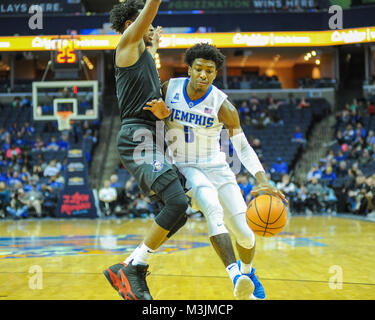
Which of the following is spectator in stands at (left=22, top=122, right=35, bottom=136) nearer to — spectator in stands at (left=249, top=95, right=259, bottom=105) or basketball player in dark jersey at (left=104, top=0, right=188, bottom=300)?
spectator in stands at (left=249, top=95, right=259, bottom=105)

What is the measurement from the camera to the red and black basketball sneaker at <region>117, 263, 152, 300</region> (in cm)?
357

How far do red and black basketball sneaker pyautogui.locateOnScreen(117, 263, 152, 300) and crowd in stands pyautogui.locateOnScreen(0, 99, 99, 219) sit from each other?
11.1 meters

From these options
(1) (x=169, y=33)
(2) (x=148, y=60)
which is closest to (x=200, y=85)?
(2) (x=148, y=60)

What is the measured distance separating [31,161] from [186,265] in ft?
40.9

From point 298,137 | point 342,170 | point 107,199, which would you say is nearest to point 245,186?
point 342,170

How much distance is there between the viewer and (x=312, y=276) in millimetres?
4895

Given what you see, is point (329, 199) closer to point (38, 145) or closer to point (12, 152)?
point (38, 145)

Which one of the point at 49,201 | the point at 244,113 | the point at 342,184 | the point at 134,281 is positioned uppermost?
the point at 244,113

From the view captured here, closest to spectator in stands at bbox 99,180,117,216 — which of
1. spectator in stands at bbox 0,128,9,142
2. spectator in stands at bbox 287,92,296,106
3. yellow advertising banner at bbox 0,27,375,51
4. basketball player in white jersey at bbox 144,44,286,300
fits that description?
spectator in stands at bbox 0,128,9,142

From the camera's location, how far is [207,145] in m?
4.16

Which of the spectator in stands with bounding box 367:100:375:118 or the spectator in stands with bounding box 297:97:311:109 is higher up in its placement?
the spectator in stands with bounding box 297:97:311:109

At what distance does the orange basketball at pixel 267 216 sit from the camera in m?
3.98

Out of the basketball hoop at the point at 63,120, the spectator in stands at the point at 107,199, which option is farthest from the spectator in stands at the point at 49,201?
the basketball hoop at the point at 63,120

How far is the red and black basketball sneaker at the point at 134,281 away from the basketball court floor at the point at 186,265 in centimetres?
28
